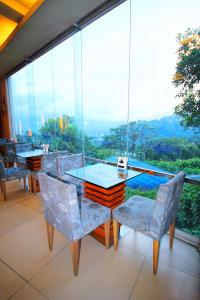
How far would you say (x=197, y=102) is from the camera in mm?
1743

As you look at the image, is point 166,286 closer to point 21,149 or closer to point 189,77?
point 189,77

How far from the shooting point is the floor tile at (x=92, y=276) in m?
1.34

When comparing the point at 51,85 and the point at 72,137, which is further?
the point at 51,85

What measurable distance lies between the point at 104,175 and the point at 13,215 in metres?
1.59

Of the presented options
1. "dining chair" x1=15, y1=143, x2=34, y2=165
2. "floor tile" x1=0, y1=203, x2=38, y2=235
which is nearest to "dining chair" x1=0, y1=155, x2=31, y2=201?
"floor tile" x1=0, y1=203, x2=38, y2=235

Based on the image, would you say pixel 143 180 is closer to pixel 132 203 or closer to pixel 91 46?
pixel 132 203

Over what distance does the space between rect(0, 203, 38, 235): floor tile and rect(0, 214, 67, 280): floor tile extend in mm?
119

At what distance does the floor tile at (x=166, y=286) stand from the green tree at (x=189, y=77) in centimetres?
144

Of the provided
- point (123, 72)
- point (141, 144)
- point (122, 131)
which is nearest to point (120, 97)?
point (123, 72)

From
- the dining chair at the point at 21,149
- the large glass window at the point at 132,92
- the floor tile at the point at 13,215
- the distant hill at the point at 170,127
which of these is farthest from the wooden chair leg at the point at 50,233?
the dining chair at the point at 21,149

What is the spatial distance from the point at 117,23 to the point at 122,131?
155cm

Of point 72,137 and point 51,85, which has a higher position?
point 51,85

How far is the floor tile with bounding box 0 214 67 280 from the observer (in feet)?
5.22

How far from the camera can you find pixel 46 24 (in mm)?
2756
